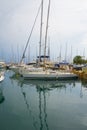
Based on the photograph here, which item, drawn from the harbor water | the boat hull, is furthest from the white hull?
the harbor water

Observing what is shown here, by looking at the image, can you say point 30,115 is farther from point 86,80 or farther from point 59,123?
point 86,80

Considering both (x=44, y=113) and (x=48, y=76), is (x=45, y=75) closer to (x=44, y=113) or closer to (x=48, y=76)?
(x=48, y=76)

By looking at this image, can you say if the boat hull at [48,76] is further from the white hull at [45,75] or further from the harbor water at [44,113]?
the harbor water at [44,113]

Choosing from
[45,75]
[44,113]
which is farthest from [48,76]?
[44,113]

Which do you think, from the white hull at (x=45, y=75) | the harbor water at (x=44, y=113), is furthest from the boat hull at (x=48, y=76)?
the harbor water at (x=44, y=113)

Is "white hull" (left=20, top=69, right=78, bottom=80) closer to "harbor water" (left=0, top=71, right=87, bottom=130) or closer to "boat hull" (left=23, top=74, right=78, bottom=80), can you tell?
"boat hull" (left=23, top=74, right=78, bottom=80)

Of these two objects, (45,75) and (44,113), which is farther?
(45,75)

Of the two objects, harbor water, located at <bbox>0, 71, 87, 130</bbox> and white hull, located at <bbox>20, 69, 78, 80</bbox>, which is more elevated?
white hull, located at <bbox>20, 69, 78, 80</bbox>

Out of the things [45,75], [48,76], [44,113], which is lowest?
[44,113]

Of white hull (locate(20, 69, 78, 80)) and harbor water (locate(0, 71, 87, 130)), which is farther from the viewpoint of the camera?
white hull (locate(20, 69, 78, 80))

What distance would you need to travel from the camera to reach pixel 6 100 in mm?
19922

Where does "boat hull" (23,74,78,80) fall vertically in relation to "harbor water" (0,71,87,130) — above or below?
above

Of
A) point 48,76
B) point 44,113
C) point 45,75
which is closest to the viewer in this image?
point 44,113

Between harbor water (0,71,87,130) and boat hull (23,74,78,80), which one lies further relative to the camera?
boat hull (23,74,78,80)
